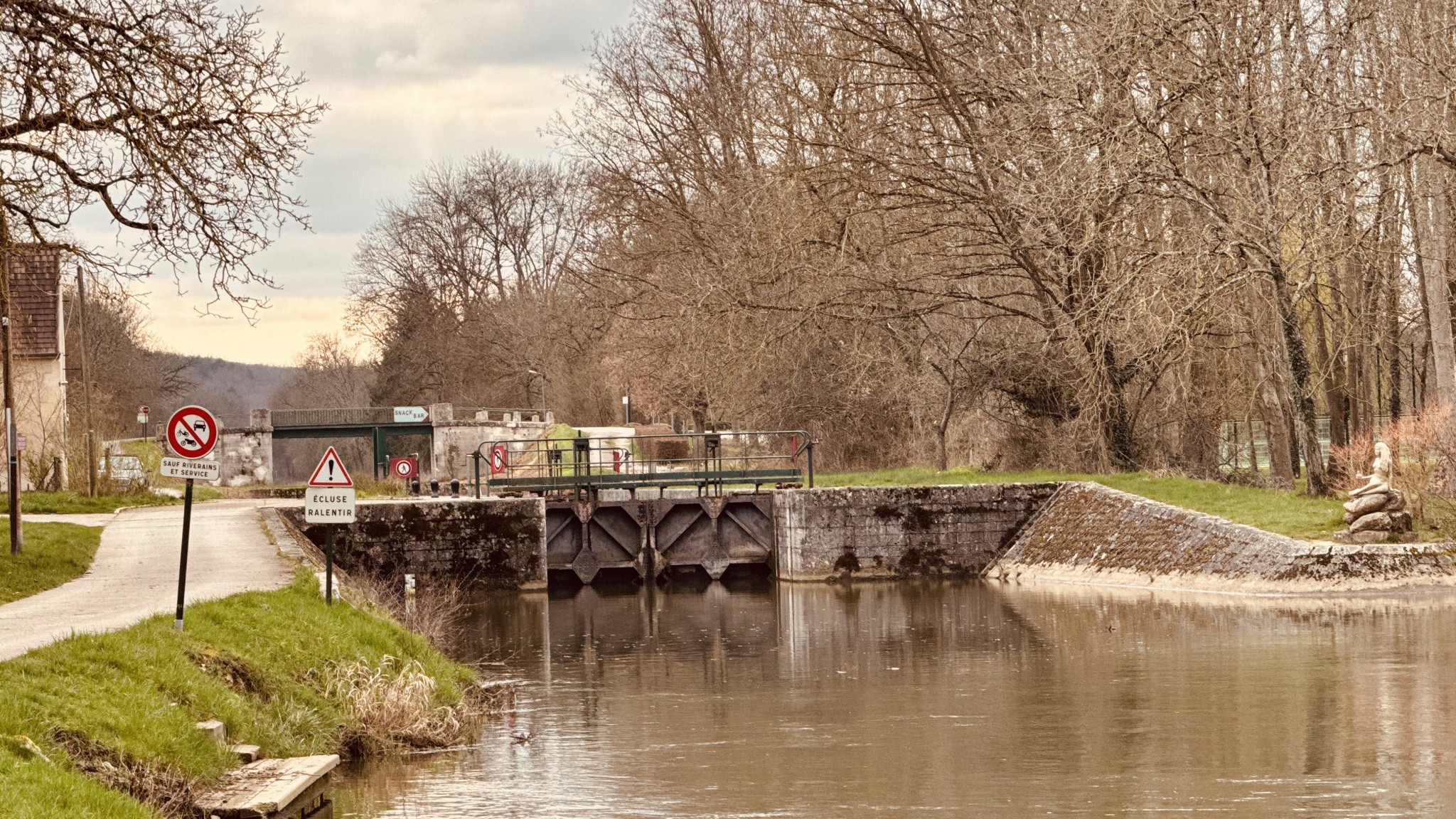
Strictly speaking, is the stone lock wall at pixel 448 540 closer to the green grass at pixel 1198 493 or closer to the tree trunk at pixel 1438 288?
the green grass at pixel 1198 493

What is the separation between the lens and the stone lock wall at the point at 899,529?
30.4 metres

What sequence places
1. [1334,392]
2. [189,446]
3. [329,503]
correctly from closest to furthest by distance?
[189,446], [329,503], [1334,392]

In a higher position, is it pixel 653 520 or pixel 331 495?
pixel 331 495

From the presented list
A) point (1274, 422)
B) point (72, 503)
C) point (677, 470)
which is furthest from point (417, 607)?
point (1274, 422)

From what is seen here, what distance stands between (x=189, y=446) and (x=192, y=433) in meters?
0.11

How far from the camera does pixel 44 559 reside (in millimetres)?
20172

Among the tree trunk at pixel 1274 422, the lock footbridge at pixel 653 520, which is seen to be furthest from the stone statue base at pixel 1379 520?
the lock footbridge at pixel 653 520

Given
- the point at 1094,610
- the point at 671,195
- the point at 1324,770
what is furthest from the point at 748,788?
the point at 671,195

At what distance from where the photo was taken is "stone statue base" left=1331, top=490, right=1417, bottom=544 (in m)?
22.5

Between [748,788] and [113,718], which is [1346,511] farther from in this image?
[113,718]

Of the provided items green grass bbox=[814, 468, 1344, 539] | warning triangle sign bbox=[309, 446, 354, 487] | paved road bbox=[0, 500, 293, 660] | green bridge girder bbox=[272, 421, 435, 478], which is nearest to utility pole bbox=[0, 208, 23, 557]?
paved road bbox=[0, 500, 293, 660]

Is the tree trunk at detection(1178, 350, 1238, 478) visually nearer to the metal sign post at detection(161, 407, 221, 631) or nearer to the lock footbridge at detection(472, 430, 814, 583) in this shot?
the lock footbridge at detection(472, 430, 814, 583)

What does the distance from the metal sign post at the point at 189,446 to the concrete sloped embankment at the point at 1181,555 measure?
15.7 meters

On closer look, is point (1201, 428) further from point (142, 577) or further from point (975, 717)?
point (142, 577)
